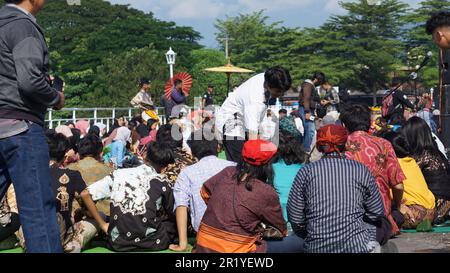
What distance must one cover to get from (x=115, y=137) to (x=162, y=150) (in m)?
6.55

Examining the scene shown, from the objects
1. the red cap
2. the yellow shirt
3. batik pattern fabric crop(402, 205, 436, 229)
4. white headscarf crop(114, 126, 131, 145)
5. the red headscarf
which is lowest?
batik pattern fabric crop(402, 205, 436, 229)

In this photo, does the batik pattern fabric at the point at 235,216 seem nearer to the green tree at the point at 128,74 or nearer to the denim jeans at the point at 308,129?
→ the denim jeans at the point at 308,129

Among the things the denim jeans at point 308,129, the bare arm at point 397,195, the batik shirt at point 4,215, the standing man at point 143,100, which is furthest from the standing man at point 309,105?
the batik shirt at point 4,215

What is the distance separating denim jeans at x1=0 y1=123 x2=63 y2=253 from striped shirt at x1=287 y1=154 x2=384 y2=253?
1596 millimetres

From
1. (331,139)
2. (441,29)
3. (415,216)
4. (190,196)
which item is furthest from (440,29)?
(415,216)

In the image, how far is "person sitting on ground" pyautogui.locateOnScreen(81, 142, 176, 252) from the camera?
20.3ft

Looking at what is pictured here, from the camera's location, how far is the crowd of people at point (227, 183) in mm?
3793

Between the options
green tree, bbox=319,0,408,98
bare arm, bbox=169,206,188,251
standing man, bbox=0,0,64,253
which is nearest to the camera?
standing man, bbox=0,0,64,253

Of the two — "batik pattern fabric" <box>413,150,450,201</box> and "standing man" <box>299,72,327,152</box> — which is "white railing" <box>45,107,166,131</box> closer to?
"standing man" <box>299,72,327,152</box>

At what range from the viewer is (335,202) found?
14.3 feet

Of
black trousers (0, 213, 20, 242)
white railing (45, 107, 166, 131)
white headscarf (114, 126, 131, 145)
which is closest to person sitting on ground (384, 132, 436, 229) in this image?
black trousers (0, 213, 20, 242)

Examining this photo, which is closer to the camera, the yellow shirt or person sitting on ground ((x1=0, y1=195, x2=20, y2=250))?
person sitting on ground ((x1=0, y1=195, x2=20, y2=250))

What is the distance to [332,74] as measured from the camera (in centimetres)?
5625

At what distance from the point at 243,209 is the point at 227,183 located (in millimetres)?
227
